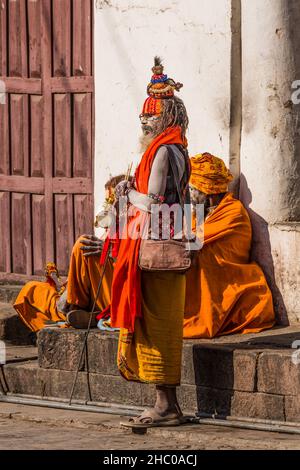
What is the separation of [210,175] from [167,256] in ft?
3.79

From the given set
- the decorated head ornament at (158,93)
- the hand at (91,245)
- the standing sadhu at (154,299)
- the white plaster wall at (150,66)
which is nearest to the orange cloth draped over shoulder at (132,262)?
the standing sadhu at (154,299)

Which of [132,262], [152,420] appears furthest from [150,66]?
[152,420]

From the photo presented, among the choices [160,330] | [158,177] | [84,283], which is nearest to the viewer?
[158,177]

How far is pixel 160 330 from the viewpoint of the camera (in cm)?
864

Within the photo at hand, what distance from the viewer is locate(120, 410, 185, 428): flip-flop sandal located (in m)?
8.59

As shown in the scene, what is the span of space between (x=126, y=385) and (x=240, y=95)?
6.75 ft

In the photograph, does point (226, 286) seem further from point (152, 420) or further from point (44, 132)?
point (44, 132)

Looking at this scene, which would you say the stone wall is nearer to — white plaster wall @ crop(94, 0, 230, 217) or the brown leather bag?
white plaster wall @ crop(94, 0, 230, 217)

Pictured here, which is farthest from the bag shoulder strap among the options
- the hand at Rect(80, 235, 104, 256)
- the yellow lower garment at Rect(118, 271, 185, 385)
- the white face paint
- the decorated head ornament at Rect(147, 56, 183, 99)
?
the hand at Rect(80, 235, 104, 256)

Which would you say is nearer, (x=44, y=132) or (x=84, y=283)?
(x=84, y=283)

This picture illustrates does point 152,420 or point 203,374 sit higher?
point 203,374

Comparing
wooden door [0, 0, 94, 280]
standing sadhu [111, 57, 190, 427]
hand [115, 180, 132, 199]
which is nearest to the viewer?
standing sadhu [111, 57, 190, 427]
